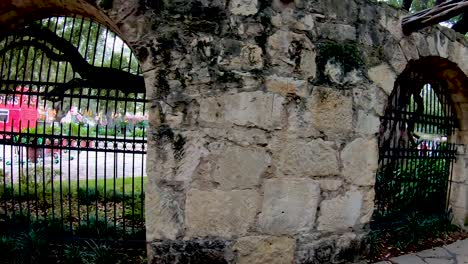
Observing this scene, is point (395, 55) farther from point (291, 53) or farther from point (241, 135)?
point (241, 135)

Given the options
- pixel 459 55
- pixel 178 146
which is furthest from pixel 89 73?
pixel 459 55

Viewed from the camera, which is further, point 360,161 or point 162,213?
point 360,161

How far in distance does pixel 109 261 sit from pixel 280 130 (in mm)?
1682

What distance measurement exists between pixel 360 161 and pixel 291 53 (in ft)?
3.47

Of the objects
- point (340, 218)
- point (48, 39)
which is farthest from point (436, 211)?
point (48, 39)

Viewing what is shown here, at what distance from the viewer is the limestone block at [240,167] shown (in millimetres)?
2570

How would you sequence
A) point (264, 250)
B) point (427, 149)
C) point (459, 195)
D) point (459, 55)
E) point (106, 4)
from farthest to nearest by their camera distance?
point (459, 195) < point (427, 149) < point (459, 55) < point (264, 250) < point (106, 4)

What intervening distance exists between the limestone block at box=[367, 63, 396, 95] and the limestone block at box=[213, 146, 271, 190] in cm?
118

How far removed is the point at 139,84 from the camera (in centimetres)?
377

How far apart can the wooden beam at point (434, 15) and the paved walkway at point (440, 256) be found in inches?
84.2

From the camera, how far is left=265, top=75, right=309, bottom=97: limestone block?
2.67 metres

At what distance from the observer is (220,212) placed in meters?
2.58

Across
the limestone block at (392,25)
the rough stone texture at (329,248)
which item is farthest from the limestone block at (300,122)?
the limestone block at (392,25)

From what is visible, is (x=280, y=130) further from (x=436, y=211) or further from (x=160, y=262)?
(x=436, y=211)
